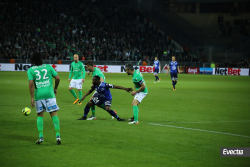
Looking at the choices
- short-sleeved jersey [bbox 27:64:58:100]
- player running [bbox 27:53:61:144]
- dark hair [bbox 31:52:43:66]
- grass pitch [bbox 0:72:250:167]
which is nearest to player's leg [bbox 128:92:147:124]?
grass pitch [bbox 0:72:250:167]

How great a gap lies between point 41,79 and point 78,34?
148ft

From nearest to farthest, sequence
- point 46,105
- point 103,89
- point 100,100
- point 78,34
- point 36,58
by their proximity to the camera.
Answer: point 36,58 < point 46,105 < point 103,89 < point 100,100 < point 78,34

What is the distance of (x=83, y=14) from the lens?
180ft

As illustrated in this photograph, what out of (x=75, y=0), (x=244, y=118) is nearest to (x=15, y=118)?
(x=244, y=118)

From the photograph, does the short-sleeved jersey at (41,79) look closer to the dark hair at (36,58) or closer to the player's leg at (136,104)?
the dark hair at (36,58)

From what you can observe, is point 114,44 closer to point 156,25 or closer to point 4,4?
point 156,25

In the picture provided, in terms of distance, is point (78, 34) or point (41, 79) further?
point (78, 34)

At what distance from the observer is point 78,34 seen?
51656mm

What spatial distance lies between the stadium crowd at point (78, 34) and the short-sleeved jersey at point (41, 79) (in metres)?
38.6

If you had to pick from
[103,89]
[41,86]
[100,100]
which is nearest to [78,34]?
[100,100]

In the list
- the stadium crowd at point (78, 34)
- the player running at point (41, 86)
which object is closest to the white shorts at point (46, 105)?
the player running at point (41, 86)

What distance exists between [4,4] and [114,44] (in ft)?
65.1

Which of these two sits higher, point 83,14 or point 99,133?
point 83,14

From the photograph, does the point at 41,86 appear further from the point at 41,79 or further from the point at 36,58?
A: the point at 36,58
